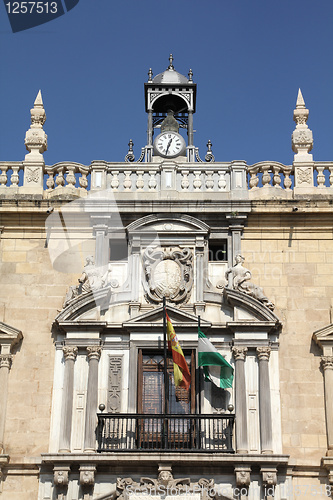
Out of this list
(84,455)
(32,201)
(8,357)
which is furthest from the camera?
(32,201)

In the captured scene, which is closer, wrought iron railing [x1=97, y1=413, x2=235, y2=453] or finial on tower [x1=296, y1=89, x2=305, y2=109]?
wrought iron railing [x1=97, y1=413, x2=235, y2=453]

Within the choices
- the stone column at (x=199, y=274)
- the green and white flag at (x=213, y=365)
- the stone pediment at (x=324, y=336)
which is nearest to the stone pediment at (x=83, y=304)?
the stone column at (x=199, y=274)

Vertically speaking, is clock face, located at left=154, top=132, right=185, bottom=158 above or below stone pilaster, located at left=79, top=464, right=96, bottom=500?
above

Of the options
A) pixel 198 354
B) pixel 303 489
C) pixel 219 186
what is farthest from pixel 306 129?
pixel 303 489

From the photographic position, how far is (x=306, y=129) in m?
20.7

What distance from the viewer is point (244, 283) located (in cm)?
1906

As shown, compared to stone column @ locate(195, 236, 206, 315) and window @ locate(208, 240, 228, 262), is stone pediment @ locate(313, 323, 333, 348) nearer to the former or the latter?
stone column @ locate(195, 236, 206, 315)

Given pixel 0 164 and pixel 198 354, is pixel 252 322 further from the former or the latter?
pixel 0 164

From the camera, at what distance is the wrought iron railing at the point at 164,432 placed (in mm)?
17703

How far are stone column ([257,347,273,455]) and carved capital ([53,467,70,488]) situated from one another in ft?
11.5

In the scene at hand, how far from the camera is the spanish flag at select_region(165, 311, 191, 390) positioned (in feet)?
58.9

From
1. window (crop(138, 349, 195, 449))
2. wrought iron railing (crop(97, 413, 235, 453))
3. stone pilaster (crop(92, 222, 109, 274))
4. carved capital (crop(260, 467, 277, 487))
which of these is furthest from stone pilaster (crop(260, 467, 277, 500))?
stone pilaster (crop(92, 222, 109, 274))

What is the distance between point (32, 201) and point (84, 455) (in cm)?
540

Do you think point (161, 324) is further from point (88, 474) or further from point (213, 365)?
point (88, 474)
